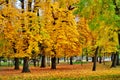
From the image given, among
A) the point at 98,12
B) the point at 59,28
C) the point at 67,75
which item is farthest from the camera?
the point at 59,28

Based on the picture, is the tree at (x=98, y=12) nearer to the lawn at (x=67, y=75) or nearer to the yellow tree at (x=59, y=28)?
the lawn at (x=67, y=75)

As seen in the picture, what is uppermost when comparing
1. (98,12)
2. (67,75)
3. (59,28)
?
(98,12)

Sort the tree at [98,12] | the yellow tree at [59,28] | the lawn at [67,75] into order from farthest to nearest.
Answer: the yellow tree at [59,28]
the lawn at [67,75]
the tree at [98,12]

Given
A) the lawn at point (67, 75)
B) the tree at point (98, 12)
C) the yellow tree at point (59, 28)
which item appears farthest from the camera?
the yellow tree at point (59, 28)

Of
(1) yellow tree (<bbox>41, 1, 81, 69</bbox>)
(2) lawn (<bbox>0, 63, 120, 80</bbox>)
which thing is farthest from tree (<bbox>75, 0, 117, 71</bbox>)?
(1) yellow tree (<bbox>41, 1, 81, 69</bbox>)

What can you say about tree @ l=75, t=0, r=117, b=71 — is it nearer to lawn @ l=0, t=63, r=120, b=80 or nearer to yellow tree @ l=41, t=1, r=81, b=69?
lawn @ l=0, t=63, r=120, b=80

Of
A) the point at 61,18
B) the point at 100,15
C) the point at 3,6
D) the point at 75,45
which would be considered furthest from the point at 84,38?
the point at 100,15

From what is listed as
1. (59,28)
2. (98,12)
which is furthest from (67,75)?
(59,28)

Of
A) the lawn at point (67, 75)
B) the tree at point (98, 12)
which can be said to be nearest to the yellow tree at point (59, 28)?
the lawn at point (67, 75)

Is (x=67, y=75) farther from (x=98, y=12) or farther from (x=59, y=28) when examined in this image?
(x=59, y=28)

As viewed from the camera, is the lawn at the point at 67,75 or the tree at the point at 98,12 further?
the lawn at the point at 67,75

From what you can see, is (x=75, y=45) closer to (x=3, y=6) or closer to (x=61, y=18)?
(x=61, y=18)

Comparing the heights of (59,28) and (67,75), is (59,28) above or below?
above

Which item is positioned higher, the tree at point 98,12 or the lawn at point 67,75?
the tree at point 98,12
